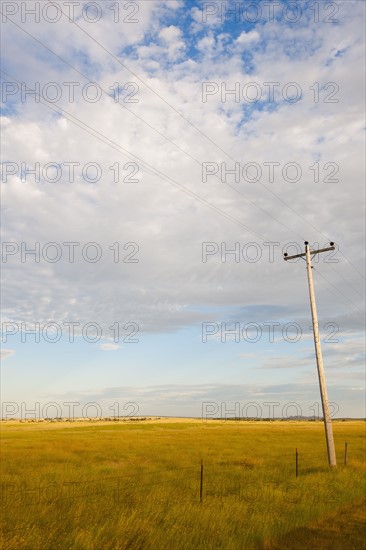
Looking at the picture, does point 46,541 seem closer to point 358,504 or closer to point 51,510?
point 51,510

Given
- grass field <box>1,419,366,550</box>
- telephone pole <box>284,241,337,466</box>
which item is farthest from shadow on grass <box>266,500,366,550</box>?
telephone pole <box>284,241,337,466</box>

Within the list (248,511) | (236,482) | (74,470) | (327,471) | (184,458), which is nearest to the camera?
(248,511)

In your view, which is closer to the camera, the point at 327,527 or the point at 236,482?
the point at 327,527

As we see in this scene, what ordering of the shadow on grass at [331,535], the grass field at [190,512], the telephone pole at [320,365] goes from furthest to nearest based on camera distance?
the telephone pole at [320,365] < the shadow on grass at [331,535] < the grass field at [190,512]

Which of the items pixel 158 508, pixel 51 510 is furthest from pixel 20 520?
pixel 158 508

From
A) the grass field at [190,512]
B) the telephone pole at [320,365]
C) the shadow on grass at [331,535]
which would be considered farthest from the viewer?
the telephone pole at [320,365]

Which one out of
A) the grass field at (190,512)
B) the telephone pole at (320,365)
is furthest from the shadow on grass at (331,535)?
the telephone pole at (320,365)

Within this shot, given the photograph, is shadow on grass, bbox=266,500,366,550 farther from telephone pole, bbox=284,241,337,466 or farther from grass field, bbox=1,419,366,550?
telephone pole, bbox=284,241,337,466

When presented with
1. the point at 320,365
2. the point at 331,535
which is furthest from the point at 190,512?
the point at 320,365

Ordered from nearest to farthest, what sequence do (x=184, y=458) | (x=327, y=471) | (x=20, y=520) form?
1. (x=20, y=520)
2. (x=327, y=471)
3. (x=184, y=458)

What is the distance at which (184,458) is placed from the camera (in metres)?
29.8

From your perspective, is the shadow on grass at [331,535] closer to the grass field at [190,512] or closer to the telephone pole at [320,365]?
the grass field at [190,512]

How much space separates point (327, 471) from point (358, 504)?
20.5ft

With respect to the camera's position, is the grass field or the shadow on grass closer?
the grass field
